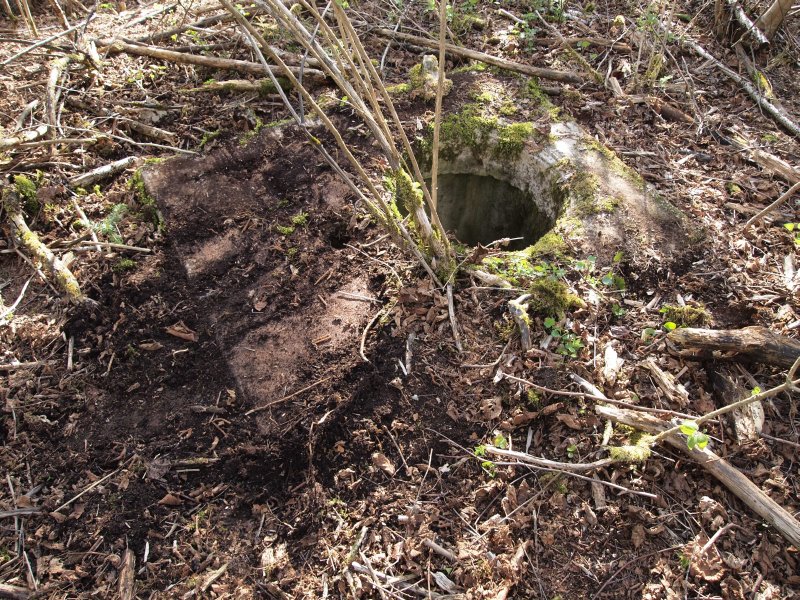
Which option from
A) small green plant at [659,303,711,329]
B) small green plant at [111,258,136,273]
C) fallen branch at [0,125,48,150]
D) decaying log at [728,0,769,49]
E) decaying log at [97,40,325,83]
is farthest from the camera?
decaying log at [728,0,769,49]

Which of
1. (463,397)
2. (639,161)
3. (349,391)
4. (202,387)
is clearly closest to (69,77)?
(202,387)

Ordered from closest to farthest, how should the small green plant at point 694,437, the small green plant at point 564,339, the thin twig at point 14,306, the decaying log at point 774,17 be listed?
the small green plant at point 694,437 < the small green plant at point 564,339 < the thin twig at point 14,306 < the decaying log at point 774,17

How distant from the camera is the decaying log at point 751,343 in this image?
113 inches

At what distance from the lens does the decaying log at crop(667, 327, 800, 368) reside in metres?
2.88

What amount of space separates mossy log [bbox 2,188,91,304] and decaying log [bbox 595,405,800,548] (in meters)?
3.16

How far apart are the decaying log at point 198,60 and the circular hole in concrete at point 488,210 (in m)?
1.42

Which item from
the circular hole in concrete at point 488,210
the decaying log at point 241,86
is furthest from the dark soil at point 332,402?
the circular hole in concrete at point 488,210

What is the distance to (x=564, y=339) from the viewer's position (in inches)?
122

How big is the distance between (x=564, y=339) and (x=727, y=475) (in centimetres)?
102

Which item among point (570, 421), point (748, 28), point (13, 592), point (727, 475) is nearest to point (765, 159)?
point (748, 28)

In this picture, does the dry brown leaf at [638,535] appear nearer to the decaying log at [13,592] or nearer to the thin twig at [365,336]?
the thin twig at [365,336]

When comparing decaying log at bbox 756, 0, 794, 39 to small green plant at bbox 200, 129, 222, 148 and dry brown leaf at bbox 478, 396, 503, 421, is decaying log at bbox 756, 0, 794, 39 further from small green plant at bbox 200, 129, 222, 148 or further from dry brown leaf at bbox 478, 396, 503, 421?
small green plant at bbox 200, 129, 222, 148

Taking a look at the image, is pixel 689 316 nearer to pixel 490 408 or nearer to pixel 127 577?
pixel 490 408

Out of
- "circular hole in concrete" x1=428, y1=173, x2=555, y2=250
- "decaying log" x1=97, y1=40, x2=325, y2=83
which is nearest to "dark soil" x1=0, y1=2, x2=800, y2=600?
"decaying log" x1=97, y1=40, x2=325, y2=83
